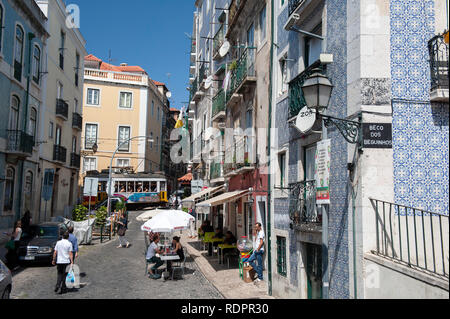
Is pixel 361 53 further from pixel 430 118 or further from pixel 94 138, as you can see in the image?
pixel 94 138

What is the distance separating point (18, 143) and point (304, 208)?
15800 millimetres

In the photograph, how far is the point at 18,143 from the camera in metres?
19.9

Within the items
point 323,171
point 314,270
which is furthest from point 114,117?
point 323,171

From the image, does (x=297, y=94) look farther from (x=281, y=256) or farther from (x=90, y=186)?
(x=90, y=186)

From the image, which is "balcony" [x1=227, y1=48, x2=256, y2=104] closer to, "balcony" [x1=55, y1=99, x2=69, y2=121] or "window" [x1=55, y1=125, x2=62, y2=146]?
"balcony" [x1=55, y1=99, x2=69, y2=121]

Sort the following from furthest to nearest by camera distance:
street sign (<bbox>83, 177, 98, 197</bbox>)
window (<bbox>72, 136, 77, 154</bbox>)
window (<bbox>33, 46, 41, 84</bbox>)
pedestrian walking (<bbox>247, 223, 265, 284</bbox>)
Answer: window (<bbox>72, 136, 77, 154</bbox>), window (<bbox>33, 46, 41, 84</bbox>), street sign (<bbox>83, 177, 98, 197</bbox>), pedestrian walking (<bbox>247, 223, 265, 284</bbox>)

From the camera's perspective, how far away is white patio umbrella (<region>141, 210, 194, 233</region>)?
13953mm

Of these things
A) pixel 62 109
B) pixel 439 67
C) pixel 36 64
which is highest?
pixel 36 64

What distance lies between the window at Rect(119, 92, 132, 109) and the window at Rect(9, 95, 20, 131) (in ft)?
86.0

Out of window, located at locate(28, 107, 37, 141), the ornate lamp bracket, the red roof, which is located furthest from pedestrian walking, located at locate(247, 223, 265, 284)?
the red roof

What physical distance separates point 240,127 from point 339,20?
9.44 meters

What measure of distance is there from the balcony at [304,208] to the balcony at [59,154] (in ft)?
67.9

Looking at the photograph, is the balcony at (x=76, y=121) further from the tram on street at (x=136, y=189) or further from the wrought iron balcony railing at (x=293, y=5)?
the wrought iron balcony railing at (x=293, y=5)

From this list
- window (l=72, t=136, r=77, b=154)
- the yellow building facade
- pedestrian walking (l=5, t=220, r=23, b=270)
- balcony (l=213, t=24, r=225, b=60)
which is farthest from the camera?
the yellow building facade
